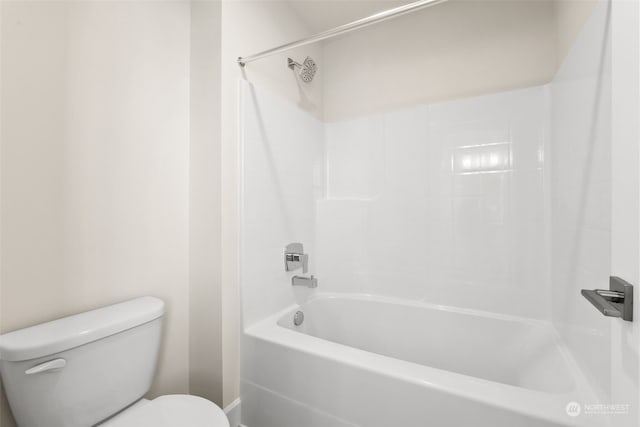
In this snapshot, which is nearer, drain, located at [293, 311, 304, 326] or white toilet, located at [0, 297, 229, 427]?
white toilet, located at [0, 297, 229, 427]

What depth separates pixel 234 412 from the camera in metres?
1.35

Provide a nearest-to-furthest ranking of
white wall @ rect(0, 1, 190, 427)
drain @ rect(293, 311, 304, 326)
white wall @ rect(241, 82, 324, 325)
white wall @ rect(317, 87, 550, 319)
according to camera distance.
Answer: white wall @ rect(0, 1, 190, 427)
white wall @ rect(241, 82, 324, 325)
white wall @ rect(317, 87, 550, 319)
drain @ rect(293, 311, 304, 326)

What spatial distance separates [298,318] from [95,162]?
1.29m

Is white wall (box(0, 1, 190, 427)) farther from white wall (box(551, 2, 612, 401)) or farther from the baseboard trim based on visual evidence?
white wall (box(551, 2, 612, 401))

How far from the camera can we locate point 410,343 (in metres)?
1.74

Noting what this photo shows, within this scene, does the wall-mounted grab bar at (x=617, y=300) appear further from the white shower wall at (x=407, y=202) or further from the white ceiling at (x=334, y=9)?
the white ceiling at (x=334, y=9)

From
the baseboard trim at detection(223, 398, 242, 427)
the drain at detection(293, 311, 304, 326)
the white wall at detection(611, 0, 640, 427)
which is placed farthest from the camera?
the drain at detection(293, 311, 304, 326)

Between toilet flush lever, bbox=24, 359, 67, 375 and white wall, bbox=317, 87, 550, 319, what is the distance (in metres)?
1.51


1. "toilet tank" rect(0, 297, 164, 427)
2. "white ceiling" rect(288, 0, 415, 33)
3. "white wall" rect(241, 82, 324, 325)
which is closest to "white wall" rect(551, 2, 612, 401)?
"white ceiling" rect(288, 0, 415, 33)

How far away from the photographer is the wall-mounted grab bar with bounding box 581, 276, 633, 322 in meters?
0.64

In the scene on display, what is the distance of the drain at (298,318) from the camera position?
1678mm

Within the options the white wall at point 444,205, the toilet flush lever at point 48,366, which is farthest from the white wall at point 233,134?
the white wall at point 444,205

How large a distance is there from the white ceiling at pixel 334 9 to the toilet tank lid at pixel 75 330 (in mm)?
1948

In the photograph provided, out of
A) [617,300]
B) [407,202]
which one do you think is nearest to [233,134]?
[407,202]
